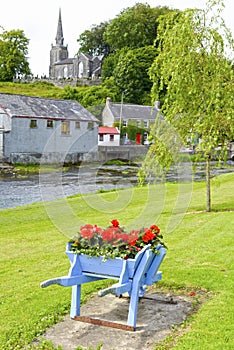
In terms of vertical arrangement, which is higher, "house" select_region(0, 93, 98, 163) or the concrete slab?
"house" select_region(0, 93, 98, 163)

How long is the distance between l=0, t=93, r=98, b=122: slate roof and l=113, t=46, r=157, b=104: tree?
2957cm

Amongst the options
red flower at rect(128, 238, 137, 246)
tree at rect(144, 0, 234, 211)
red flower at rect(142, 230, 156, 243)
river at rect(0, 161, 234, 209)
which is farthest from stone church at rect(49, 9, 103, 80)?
red flower at rect(128, 238, 137, 246)

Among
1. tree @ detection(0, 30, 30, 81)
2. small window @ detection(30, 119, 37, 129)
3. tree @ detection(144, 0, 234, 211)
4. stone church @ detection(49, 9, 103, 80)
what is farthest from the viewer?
stone church @ detection(49, 9, 103, 80)

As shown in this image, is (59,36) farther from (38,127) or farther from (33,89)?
(38,127)

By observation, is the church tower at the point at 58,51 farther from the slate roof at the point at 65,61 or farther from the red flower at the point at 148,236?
the red flower at the point at 148,236

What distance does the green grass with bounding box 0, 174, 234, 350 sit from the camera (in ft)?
22.9

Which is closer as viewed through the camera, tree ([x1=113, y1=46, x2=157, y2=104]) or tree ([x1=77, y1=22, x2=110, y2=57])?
tree ([x1=113, y1=46, x2=157, y2=104])

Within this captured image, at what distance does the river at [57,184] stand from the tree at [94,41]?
8112 cm

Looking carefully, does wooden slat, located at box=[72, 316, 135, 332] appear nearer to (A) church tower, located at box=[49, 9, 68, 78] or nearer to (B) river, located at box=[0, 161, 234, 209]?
(B) river, located at box=[0, 161, 234, 209]

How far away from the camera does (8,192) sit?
33500 millimetres

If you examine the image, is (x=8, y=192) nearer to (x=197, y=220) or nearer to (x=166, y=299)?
(x=197, y=220)

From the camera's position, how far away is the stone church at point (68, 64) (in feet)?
398

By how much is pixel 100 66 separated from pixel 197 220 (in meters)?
109

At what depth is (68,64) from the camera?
129m
